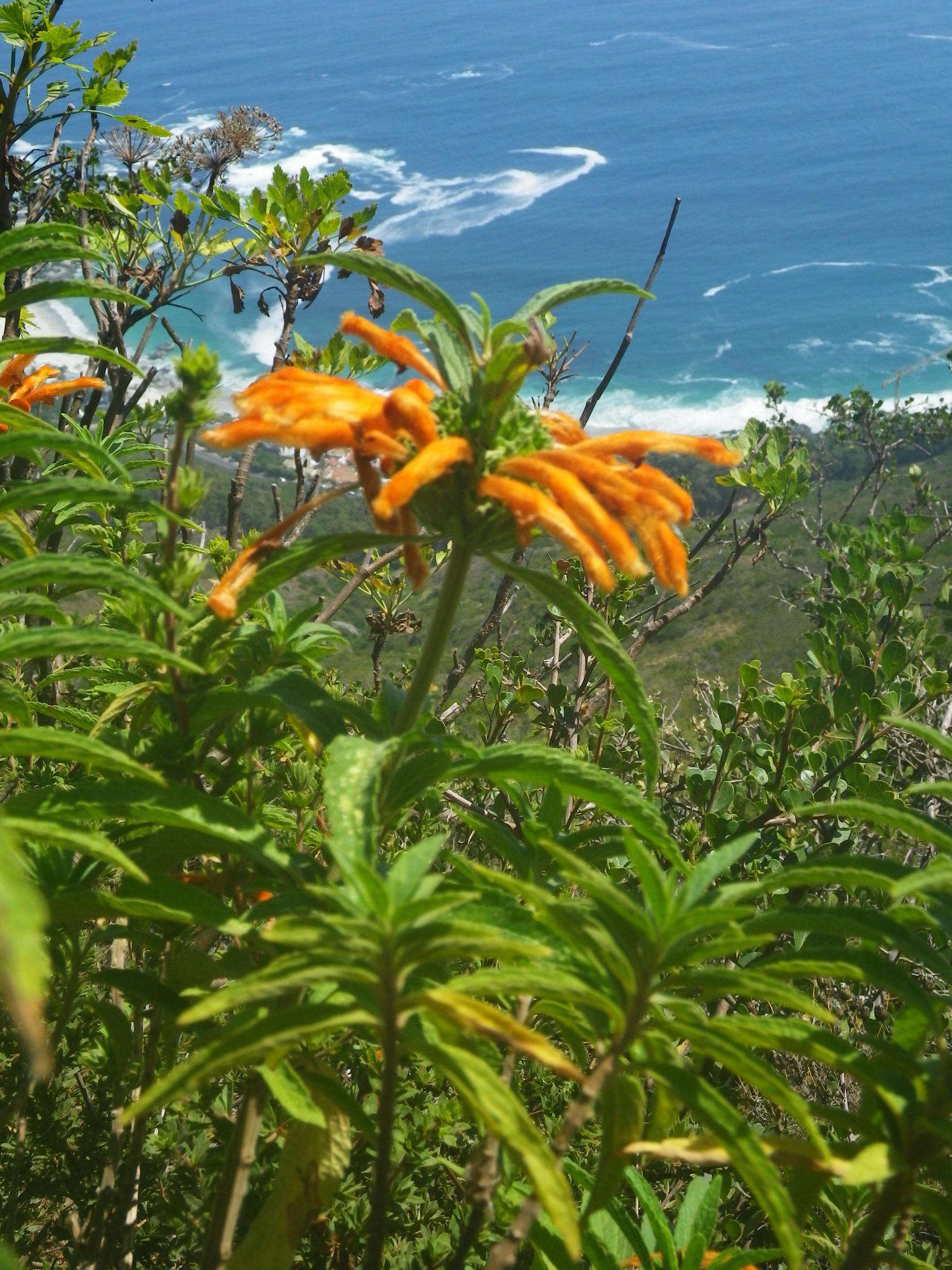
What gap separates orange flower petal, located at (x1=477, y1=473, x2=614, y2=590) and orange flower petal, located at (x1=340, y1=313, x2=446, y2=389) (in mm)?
344

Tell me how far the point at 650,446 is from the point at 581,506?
25 centimetres

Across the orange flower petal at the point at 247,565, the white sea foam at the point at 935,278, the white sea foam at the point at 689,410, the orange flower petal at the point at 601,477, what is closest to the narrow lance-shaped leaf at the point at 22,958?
the orange flower petal at the point at 247,565

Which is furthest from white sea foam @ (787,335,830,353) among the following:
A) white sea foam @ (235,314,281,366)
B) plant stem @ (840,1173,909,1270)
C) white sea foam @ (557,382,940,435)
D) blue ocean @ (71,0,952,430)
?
plant stem @ (840,1173,909,1270)

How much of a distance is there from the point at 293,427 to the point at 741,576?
96.0ft

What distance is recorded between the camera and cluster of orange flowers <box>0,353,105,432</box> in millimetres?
1999

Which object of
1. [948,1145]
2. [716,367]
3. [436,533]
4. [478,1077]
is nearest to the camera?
[478,1077]

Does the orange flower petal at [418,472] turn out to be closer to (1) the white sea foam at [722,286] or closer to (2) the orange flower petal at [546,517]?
(2) the orange flower petal at [546,517]

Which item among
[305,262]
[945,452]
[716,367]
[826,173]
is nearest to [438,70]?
[826,173]

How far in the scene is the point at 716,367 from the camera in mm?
63125

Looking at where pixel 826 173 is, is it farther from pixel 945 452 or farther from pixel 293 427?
pixel 293 427

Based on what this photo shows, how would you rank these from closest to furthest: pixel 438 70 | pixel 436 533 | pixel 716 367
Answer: pixel 436 533 → pixel 716 367 → pixel 438 70

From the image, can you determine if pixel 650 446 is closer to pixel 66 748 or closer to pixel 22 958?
pixel 66 748

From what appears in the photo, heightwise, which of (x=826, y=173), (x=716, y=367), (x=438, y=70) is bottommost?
(x=716, y=367)

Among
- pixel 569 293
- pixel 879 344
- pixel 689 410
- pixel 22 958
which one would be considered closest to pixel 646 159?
pixel 879 344
